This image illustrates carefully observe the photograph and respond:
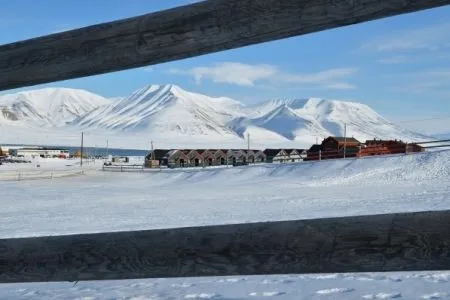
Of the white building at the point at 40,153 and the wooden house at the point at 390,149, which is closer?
the wooden house at the point at 390,149

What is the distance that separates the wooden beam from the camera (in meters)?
1.86

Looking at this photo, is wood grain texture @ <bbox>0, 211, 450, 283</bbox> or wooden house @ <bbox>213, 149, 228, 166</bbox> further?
wooden house @ <bbox>213, 149, 228, 166</bbox>

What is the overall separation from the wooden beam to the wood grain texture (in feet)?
2.08

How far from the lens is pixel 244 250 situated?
2027 mm

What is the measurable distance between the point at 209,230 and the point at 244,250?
0.16 metres

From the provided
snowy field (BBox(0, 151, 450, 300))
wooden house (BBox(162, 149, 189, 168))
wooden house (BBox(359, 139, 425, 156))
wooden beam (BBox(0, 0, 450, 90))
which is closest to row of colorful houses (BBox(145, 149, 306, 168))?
wooden house (BBox(162, 149, 189, 168))

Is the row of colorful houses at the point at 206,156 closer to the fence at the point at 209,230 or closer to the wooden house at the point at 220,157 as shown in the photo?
the wooden house at the point at 220,157

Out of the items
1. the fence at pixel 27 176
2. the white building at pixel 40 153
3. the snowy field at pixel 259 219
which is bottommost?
the fence at pixel 27 176

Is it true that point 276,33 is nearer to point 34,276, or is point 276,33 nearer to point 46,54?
point 46,54

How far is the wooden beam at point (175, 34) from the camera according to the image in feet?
6.09

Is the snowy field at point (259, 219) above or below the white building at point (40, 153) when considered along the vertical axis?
below

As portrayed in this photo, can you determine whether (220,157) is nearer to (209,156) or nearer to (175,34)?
(209,156)

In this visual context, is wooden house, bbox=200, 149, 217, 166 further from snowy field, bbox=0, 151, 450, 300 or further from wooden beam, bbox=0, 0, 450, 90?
wooden beam, bbox=0, 0, 450, 90

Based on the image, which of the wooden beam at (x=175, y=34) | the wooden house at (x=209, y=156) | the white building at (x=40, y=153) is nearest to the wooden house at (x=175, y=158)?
the wooden house at (x=209, y=156)
